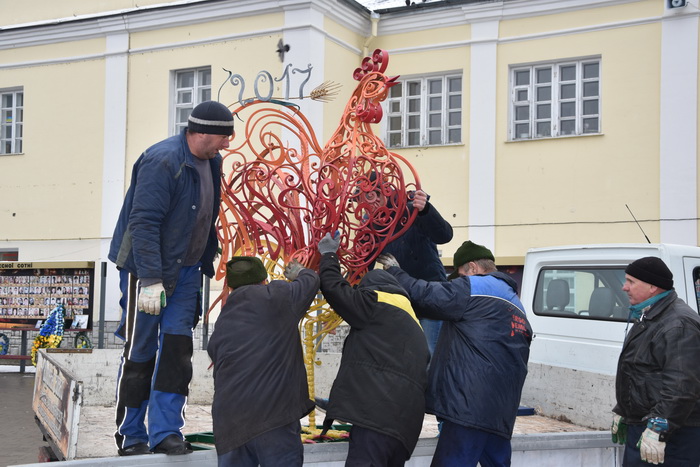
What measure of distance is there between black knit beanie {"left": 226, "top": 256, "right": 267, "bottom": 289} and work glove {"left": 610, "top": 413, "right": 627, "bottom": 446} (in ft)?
7.96

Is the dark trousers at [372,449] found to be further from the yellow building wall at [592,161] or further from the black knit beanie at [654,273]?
the yellow building wall at [592,161]

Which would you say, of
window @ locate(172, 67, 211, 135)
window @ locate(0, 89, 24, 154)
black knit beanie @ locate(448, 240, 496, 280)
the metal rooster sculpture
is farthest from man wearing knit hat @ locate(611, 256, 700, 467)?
window @ locate(0, 89, 24, 154)

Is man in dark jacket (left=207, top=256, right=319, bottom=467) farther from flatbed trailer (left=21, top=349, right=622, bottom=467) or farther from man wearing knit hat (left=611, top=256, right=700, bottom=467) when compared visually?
man wearing knit hat (left=611, top=256, right=700, bottom=467)

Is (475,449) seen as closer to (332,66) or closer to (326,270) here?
(326,270)

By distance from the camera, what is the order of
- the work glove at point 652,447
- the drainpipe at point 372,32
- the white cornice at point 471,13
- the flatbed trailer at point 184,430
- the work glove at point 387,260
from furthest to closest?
the drainpipe at point 372,32 → the white cornice at point 471,13 → the work glove at point 387,260 → the flatbed trailer at point 184,430 → the work glove at point 652,447

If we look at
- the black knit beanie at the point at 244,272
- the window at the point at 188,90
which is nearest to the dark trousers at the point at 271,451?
the black knit beanie at the point at 244,272

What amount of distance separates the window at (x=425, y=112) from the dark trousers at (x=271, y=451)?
44.4 feet

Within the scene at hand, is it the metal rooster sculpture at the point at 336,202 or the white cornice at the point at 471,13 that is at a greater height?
the white cornice at the point at 471,13

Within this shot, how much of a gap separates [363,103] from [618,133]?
10.9 meters

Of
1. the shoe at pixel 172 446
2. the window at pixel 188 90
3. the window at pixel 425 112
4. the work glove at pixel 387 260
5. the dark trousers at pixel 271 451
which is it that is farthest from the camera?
the window at pixel 188 90

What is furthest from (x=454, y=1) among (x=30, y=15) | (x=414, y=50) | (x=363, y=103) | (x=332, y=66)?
(x=363, y=103)

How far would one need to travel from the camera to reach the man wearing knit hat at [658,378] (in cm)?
524

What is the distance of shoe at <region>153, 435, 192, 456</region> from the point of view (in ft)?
16.6

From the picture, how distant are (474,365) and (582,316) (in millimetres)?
3582
